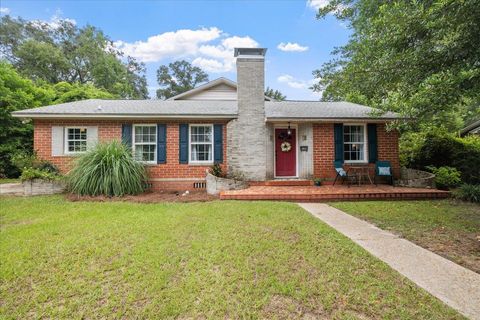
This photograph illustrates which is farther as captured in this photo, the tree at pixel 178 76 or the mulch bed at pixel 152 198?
the tree at pixel 178 76

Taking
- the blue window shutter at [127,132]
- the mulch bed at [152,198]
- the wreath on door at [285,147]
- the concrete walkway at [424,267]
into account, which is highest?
the blue window shutter at [127,132]

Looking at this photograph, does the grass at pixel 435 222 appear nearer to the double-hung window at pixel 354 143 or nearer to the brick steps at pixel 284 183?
the brick steps at pixel 284 183

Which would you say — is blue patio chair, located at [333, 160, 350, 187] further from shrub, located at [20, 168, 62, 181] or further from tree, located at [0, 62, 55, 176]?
tree, located at [0, 62, 55, 176]

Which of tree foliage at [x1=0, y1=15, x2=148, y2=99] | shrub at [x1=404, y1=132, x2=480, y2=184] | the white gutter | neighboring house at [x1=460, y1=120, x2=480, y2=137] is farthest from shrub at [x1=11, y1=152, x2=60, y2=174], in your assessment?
neighboring house at [x1=460, y1=120, x2=480, y2=137]

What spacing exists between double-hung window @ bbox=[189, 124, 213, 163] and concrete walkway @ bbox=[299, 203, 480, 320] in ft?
19.0

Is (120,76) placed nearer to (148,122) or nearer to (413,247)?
(148,122)

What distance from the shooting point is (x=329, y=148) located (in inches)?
367

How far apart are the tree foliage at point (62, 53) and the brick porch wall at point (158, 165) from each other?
59.2 ft

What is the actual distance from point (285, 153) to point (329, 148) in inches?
68.3

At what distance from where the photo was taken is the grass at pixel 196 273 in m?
2.22

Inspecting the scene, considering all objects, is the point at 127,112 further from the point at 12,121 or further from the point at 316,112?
the point at 12,121

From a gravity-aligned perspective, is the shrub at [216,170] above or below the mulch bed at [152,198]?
above

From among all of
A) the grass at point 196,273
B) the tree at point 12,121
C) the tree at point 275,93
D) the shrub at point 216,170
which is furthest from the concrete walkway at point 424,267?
the tree at point 275,93

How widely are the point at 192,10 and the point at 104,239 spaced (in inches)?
A: 596
